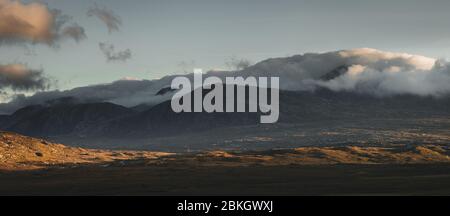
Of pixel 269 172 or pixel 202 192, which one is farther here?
pixel 269 172

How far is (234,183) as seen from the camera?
508 feet

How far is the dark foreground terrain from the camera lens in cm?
12888

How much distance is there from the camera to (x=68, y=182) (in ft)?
554

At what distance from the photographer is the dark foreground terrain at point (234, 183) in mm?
128875
